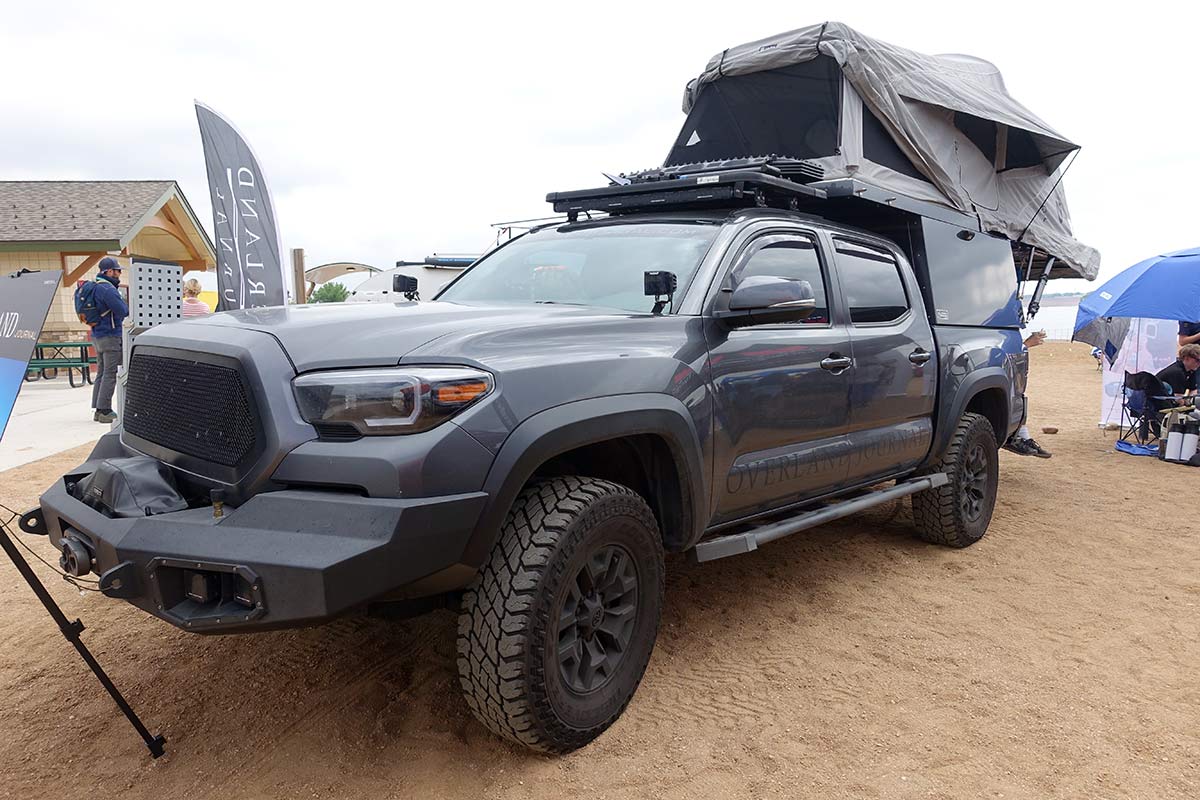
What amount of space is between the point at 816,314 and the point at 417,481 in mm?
2438

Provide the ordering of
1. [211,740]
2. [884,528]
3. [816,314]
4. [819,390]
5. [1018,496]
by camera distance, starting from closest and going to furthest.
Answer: [211,740]
[819,390]
[816,314]
[884,528]
[1018,496]

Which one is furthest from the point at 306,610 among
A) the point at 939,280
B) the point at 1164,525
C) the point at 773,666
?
the point at 1164,525

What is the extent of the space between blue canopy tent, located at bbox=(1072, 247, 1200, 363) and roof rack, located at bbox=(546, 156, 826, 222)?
20.6 ft

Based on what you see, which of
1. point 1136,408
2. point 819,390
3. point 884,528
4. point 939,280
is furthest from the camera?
point 1136,408

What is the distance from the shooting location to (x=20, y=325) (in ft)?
8.50

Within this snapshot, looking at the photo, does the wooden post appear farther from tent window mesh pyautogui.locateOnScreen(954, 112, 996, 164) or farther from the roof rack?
tent window mesh pyautogui.locateOnScreen(954, 112, 996, 164)

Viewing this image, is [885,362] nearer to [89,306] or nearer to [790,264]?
[790,264]

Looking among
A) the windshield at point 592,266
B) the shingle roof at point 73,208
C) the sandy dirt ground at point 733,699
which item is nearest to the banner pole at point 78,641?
the sandy dirt ground at point 733,699

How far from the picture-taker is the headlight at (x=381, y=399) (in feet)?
7.63

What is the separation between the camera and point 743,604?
4184mm

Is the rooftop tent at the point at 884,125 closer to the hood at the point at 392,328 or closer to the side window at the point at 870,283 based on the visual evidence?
the side window at the point at 870,283

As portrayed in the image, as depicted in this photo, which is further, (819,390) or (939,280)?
(939,280)

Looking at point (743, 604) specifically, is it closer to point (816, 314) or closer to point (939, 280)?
point (816, 314)

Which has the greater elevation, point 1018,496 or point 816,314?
point 816,314
